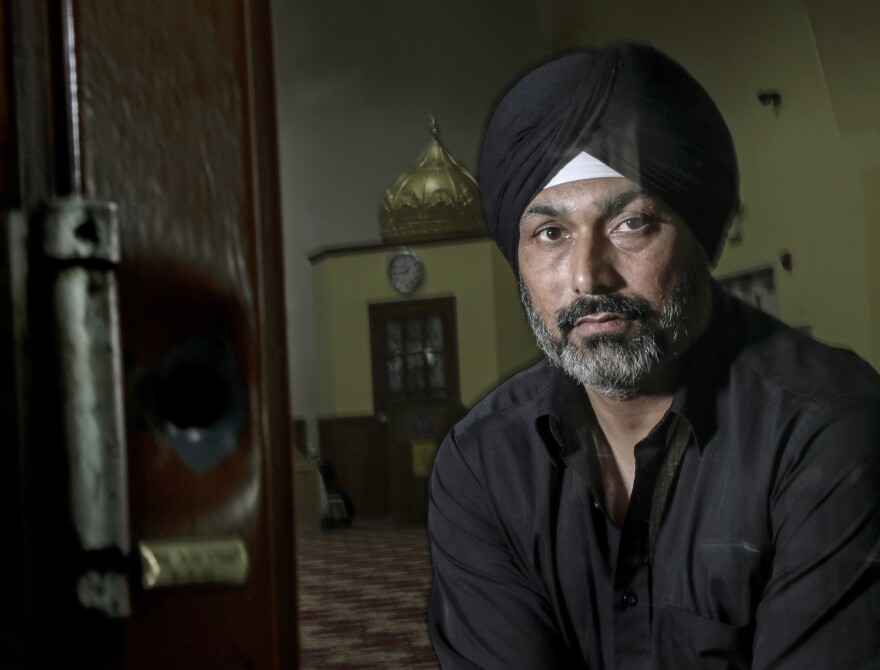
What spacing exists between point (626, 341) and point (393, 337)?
0.59 ft

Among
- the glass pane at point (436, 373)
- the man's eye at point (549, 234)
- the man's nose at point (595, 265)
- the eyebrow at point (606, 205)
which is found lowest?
the glass pane at point (436, 373)

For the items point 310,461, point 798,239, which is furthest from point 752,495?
point 310,461

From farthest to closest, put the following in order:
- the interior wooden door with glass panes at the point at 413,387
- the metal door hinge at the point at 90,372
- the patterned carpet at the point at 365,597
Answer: the interior wooden door with glass panes at the point at 413,387 → the patterned carpet at the point at 365,597 → the metal door hinge at the point at 90,372

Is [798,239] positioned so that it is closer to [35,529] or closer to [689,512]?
[689,512]

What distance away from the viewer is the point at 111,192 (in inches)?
9.1

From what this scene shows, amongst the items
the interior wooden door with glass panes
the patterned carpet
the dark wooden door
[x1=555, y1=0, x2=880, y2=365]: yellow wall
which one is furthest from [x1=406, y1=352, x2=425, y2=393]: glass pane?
the dark wooden door

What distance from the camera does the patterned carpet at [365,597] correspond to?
0.59 m

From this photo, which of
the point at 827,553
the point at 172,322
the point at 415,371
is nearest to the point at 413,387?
the point at 415,371

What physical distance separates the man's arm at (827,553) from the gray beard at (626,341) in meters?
0.12

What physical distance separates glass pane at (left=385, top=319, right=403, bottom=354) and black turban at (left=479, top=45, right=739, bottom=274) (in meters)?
0.11

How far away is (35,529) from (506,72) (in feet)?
2.09

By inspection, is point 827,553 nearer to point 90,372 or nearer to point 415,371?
point 415,371

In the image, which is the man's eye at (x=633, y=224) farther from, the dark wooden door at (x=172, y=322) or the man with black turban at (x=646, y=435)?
the dark wooden door at (x=172, y=322)

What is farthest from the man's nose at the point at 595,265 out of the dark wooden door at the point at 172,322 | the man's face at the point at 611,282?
the dark wooden door at the point at 172,322
